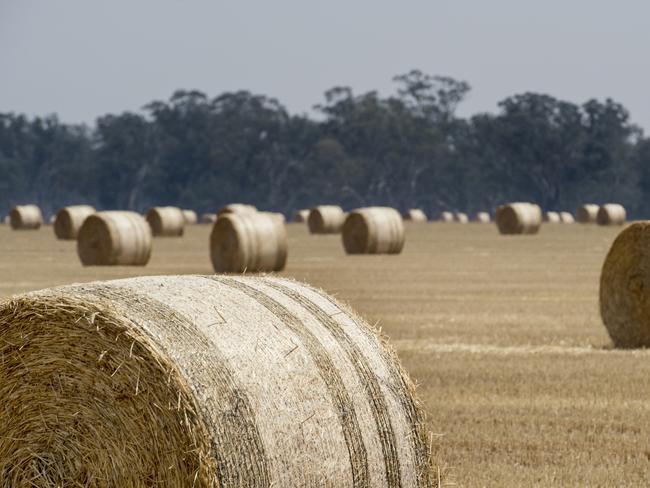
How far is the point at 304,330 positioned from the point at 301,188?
344 feet

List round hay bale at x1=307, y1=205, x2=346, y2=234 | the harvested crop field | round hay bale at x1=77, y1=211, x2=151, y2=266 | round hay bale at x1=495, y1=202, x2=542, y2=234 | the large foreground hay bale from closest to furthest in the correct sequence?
the harvested crop field
the large foreground hay bale
round hay bale at x1=77, y1=211, x2=151, y2=266
round hay bale at x1=495, y1=202, x2=542, y2=234
round hay bale at x1=307, y1=205, x2=346, y2=234

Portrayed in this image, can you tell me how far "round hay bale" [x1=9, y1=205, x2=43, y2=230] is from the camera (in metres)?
61.1

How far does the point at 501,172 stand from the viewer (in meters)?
110

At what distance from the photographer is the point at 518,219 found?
54.2m

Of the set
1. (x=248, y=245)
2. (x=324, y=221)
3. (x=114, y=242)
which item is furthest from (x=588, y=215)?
(x=248, y=245)

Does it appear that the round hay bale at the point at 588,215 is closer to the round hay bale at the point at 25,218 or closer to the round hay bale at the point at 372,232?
the round hay bale at the point at 25,218

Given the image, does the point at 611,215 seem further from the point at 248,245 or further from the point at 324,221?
the point at 248,245

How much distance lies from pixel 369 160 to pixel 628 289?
317 feet

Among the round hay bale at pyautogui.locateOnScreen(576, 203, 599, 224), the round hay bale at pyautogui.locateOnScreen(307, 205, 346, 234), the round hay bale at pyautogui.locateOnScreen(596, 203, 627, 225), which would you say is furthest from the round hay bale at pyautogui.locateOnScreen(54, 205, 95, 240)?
the round hay bale at pyautogui.locateOnScreen(576, 203, 599, 224)

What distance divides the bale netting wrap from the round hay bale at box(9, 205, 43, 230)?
184 feet

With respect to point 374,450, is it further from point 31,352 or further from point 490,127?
point 490,127

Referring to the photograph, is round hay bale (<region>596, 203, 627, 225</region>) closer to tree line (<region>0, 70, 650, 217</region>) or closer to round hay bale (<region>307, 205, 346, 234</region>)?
round hay bale (<region>307, 205, 346, 234</region>)

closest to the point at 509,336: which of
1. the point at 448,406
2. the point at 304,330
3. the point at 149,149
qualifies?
the point at 448,406

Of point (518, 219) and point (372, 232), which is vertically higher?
point (518, 219)
